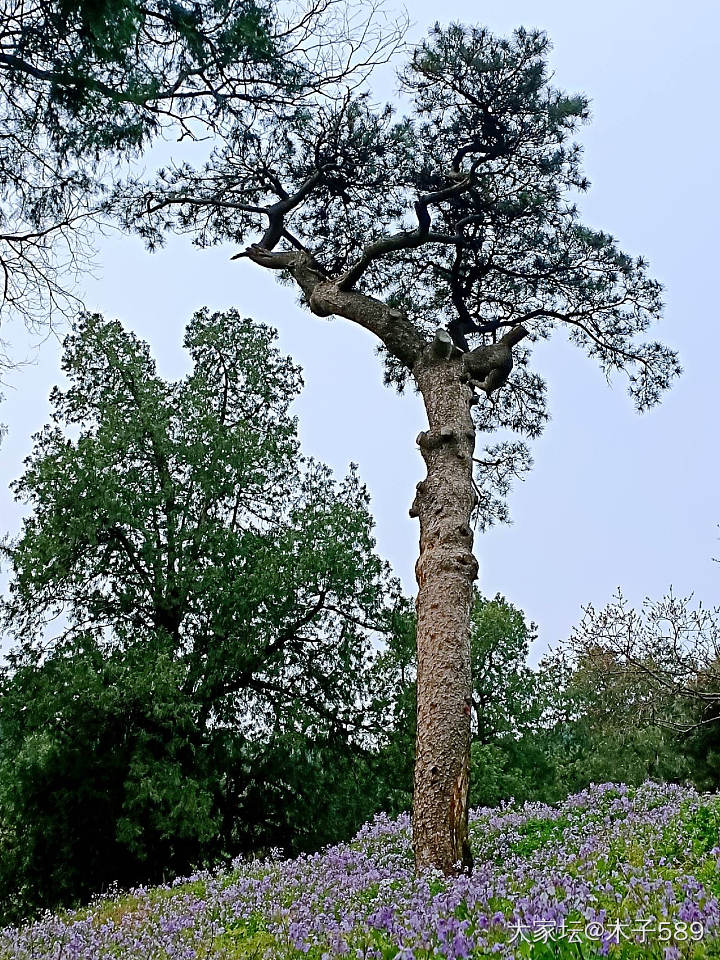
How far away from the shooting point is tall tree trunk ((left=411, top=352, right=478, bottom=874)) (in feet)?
20.1

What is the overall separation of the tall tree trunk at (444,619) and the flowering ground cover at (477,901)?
428 mm

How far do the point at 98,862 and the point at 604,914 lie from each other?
1199 centimetres

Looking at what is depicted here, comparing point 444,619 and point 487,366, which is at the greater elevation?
point 487,366

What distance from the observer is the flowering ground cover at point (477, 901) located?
3.30m

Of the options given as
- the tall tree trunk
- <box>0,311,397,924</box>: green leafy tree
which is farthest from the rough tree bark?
<box>0,311,397,924</box>: green leafy tree

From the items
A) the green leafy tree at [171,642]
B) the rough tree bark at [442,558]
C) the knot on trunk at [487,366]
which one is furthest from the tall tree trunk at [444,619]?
the green leafy tree at [171,642]

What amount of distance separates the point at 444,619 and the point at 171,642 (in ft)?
26.5

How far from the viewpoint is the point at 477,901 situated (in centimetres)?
435

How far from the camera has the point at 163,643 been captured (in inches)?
533

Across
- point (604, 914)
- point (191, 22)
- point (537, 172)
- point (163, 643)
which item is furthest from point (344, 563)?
point (604, 914)

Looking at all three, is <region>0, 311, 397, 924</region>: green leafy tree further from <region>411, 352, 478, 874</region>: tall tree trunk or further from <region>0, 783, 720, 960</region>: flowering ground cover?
<region>411, 352, 478, 874</region>: tall tree trunk

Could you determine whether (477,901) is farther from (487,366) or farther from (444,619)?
(487,366)

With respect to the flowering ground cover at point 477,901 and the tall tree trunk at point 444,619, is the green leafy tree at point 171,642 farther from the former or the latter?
the tall tree trunk at point 444,619

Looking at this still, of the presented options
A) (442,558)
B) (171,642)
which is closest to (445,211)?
(442,558)
